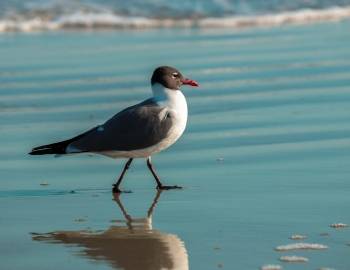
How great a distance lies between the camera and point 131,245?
17.3 ft

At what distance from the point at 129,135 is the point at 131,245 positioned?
5.99 ft

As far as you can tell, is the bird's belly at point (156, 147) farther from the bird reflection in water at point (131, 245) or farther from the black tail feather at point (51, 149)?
the bird reflection in water at point (131, 245)

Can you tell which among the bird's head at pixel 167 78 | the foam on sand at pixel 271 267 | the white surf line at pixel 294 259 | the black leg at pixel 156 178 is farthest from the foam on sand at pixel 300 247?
the bird's head at pixel 167 78

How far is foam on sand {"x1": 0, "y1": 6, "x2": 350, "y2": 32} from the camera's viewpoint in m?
18.1

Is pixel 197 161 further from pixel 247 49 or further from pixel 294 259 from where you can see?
pixel 247 49

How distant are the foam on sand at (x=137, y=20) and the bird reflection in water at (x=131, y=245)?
1242cm

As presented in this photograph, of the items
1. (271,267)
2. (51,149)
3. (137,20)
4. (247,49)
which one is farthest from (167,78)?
(137,20)

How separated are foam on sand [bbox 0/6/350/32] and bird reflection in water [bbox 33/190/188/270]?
1242cm

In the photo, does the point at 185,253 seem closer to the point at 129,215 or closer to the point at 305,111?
the point at 129,215

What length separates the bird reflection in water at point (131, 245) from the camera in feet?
16.0

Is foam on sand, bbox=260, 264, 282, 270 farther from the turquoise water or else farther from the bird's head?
the bird's head

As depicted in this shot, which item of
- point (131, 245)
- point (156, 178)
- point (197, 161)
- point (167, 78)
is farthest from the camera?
point (197, 161)

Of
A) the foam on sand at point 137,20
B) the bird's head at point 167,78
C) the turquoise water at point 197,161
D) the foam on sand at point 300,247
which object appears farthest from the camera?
the foam on sand at point 137,20

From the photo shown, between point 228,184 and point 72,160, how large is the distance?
1586 millimetres
